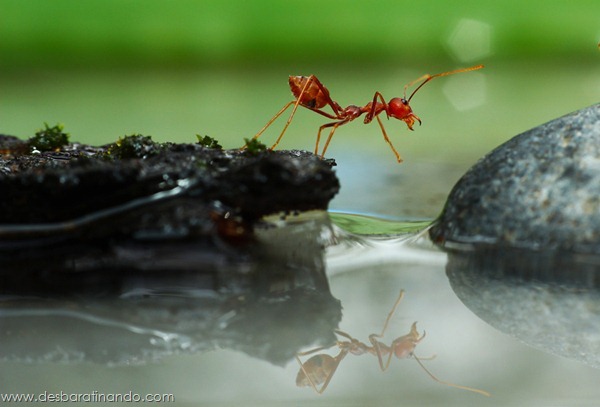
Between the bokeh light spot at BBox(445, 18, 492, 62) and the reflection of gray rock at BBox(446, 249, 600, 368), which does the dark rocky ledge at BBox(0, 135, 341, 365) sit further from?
the bokeh light spot at BBox(445, 18, 492, 62)

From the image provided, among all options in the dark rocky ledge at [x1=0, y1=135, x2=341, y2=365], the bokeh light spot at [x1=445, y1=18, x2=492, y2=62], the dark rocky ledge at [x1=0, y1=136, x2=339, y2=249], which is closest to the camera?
the dark rocky ledge at [x1=0, y1=135, x2=341, y2=365]

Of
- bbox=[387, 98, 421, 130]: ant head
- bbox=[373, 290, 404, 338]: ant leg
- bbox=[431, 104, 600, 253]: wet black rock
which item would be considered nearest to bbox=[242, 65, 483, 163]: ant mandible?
bbox=[387, 98, 421, 130]: ant head

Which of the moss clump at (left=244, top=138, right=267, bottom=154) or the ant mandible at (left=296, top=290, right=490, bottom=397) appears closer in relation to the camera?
the ant mandible at (left=296, top=290, right=490, bottom=397)

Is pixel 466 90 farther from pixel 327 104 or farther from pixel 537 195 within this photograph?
pixel 537 195

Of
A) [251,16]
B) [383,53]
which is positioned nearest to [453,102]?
[383,53]

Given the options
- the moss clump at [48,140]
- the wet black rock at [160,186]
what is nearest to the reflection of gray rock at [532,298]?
the wet black rock at [160,186]

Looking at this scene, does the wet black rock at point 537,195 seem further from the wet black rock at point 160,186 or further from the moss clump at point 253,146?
the moss clump at point 253,146

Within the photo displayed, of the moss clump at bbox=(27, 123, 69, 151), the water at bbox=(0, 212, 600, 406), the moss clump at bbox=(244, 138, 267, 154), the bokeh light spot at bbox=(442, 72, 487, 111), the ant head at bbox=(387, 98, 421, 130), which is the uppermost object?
the bokeh light spot at bbox=(442, 72, 487, 111)
